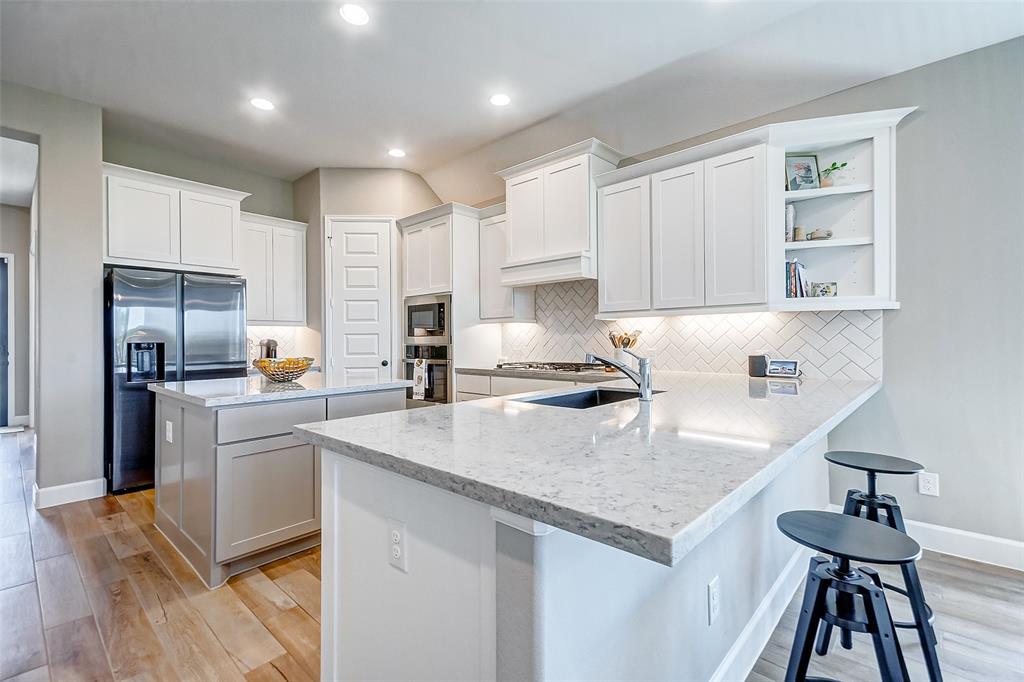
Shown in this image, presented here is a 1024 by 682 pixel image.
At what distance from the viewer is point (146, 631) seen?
177 centimetres

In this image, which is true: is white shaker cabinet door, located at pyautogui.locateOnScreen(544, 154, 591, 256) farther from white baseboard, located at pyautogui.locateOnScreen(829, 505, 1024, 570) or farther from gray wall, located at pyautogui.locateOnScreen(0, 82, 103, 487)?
gray wall, located at pyautogui.locateOnScreen(0, 82, 103, 487)

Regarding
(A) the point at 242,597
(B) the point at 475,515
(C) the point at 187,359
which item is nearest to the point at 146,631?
(A) the point at 242,597

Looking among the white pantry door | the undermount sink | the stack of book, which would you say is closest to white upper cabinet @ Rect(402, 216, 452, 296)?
the white pantry door

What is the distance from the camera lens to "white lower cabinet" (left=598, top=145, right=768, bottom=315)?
285 centimetres

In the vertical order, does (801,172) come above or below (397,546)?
above

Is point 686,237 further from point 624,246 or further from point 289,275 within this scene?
point 289,275

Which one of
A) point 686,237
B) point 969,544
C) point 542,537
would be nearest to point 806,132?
point 686,237

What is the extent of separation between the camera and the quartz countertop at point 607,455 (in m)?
0.63

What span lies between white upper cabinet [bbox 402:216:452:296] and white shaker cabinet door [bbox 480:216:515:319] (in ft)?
1.12

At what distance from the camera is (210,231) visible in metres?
4.12

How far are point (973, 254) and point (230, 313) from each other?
16.8 ft

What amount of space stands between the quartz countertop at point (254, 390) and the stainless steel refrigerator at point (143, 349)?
1338 millimetres

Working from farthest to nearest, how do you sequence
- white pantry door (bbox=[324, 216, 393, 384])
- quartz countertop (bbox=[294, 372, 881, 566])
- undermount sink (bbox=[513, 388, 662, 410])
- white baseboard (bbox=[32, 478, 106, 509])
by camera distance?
white pantry door (bbox=[324, 216, 393, 384]), white baseboard (bbox=[32, 478, 106, 509]), undermount sink (bbox=[513, 388, 662, 410]), quartz countertop (bbox=[294, 372, 881, 566])

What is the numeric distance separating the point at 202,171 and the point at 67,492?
3.04 m
